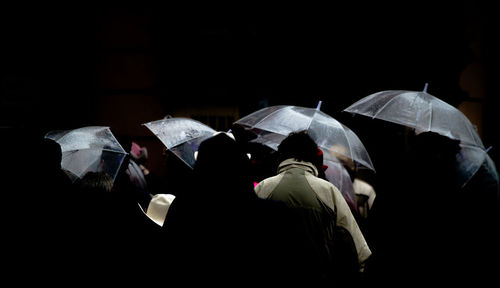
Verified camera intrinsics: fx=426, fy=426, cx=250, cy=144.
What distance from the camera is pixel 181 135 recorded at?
4.47m

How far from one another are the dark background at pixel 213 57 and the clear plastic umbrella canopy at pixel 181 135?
3.61 metres

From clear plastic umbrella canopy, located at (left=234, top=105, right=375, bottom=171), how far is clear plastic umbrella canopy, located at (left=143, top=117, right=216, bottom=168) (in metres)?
0.50

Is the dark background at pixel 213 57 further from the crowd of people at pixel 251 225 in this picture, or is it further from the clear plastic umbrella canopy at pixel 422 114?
the crowd of people at pixel 251 225

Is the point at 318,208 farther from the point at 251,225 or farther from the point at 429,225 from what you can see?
the point at 251,225

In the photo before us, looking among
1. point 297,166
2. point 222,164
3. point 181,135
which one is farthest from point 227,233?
point 181,135

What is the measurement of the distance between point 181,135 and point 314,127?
1.39 metres

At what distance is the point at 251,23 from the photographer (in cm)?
807

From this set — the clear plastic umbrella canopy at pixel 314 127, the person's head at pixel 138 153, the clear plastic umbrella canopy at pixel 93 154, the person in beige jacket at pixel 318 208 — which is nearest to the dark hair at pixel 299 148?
the person in beige jacket at pixel 318 208

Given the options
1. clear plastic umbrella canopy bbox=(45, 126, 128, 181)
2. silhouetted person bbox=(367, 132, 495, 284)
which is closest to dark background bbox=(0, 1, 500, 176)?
clear plastic umbrella canopy bbox=(45, 126, 128, 181)

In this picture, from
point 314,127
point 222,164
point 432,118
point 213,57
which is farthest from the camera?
point 213,57

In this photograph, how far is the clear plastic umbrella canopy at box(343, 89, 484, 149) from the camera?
382 centimetres

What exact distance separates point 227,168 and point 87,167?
2469 millimetres

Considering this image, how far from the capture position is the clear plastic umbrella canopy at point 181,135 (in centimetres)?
432

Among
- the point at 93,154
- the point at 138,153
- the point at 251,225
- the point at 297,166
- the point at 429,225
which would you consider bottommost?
the point at 138,153
